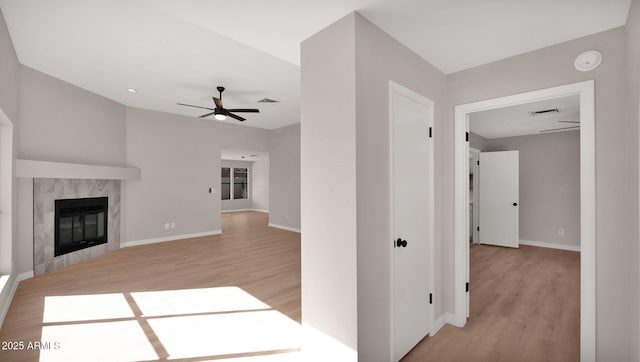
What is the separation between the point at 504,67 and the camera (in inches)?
99.7

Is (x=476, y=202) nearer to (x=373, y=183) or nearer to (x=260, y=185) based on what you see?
(x=373, y=183)

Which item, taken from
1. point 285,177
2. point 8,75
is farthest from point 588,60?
point 285,177

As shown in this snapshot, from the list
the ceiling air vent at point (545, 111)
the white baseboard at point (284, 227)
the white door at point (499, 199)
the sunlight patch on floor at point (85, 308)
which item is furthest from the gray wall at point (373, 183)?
the white baseboard at point (284, 227)

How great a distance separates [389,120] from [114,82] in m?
4.61

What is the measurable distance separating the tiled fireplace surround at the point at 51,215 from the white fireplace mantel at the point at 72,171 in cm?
27

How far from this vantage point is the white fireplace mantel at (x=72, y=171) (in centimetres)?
365

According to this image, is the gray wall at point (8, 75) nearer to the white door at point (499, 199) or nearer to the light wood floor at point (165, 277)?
the light wood floor at point (165, 277)

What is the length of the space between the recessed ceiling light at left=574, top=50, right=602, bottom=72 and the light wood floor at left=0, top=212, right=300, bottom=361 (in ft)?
11.1

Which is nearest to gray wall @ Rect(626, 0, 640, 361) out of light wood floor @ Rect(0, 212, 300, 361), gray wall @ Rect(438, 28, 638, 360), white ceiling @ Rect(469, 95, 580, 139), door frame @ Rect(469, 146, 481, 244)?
gray wall @ Rect(438, 28, 638, 360)

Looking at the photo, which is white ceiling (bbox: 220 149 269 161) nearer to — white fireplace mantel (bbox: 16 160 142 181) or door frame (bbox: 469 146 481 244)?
white fireplace mantel (bbox: 16 160 142 181)

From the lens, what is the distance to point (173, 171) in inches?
252

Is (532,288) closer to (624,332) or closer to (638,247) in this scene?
(624,332)

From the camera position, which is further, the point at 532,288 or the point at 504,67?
the point at 532,288

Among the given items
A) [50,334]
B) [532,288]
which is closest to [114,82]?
[50,334]
